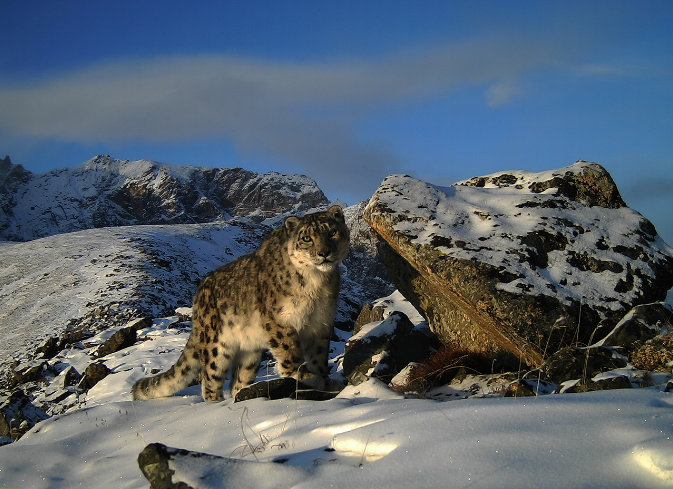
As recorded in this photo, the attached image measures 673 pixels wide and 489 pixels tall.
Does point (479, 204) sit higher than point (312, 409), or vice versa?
point (479, 204)

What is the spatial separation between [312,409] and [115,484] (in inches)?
84.9

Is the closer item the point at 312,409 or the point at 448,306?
the point at 312,409

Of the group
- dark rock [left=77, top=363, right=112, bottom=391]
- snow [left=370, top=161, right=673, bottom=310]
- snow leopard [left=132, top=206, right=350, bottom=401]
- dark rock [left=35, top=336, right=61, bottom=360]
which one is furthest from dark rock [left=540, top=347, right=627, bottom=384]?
dark rock [left=35, top=336, right=61, bottom=360]

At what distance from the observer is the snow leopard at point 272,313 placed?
8836 millimetres

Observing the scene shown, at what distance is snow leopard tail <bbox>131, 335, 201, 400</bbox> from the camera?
9.90m

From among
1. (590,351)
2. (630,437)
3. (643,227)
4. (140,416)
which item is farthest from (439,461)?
(643,227)

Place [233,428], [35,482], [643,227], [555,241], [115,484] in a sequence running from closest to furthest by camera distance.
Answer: [115,484], [35,482], [233,428], [555,241], [643,227]

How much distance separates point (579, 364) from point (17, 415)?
42.3ft

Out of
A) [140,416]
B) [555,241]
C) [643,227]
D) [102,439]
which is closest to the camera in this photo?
[102,439]

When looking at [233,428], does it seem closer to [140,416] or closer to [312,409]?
[312,409]

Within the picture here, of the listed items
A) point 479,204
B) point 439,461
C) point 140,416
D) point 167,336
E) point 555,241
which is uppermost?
point 479,204

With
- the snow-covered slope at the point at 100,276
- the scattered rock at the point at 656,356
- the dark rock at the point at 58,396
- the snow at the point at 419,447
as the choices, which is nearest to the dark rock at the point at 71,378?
the dark rock at the point at 58,396

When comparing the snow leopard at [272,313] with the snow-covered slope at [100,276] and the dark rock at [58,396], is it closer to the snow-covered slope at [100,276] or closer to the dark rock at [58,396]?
the dark rock at [58,396]

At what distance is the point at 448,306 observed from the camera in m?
10.2
